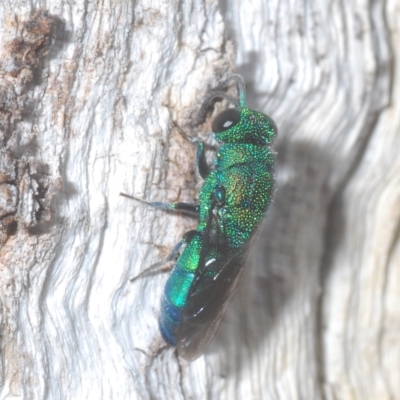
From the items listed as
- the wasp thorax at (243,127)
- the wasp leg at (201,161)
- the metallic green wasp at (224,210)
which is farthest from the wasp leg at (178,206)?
the wasp thorax at (243,127)

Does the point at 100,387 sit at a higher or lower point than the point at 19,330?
lower

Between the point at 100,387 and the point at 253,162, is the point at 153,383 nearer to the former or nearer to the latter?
the point at 100,387

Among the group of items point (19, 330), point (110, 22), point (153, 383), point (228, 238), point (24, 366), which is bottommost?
point (153, 383)

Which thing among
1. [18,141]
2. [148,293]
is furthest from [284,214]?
[18,141]

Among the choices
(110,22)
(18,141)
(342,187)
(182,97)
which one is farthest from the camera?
(342,187)

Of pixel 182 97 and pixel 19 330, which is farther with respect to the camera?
pixel 182 97

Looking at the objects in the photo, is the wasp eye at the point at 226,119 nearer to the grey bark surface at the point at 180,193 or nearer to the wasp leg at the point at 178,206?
the grey bark surface at the point at 180,193

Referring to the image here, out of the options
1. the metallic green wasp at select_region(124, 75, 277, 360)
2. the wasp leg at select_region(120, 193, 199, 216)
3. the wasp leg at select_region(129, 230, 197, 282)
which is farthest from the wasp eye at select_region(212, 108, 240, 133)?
the wasp leg at select_region(129, 230, 197, 282)
